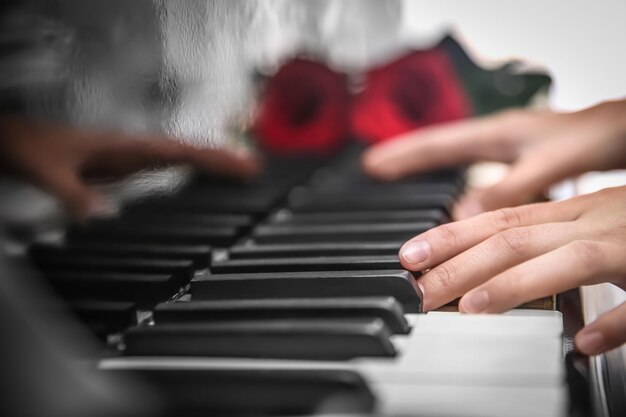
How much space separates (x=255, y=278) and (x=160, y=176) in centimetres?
23

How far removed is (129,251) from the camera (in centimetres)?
100

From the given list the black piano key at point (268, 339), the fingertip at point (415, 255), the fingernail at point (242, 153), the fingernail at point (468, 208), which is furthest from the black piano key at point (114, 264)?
the fingernail at point (468, 208)

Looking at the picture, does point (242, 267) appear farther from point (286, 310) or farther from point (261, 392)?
point (261, 392)

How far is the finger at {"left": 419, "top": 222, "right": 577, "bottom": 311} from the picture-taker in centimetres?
94

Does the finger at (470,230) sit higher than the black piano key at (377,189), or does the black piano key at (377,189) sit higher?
the black piano key at (377,189)

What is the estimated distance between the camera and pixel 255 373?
0.71 meters

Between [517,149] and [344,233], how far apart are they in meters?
0.63

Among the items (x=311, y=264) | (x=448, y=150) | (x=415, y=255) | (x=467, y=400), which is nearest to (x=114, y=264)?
(x=311, y=264)

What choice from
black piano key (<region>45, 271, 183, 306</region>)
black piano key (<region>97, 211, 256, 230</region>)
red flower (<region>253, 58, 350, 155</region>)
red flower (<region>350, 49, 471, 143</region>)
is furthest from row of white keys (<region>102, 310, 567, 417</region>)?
red flower (<region>350, 49, 471, 143</region>)

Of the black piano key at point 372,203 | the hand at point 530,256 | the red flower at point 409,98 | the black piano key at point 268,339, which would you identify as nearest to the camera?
the black piano key at point 268,339

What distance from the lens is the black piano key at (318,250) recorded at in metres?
1.08

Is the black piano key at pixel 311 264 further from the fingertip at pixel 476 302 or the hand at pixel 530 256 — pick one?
the fingertip at pixel 476 302

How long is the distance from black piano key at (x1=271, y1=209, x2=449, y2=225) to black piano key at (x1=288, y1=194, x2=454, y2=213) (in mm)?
28

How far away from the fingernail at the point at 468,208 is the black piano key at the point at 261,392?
72cm
